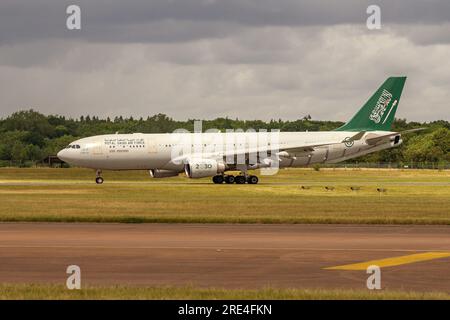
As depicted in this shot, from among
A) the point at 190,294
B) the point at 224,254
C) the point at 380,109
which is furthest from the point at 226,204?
the point at 380,109

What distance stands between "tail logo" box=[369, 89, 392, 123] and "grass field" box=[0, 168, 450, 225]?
13.4m

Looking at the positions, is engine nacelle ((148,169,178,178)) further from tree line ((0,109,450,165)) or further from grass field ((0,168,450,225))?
tree line ((0,109,450,165))

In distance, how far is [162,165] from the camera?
230ft

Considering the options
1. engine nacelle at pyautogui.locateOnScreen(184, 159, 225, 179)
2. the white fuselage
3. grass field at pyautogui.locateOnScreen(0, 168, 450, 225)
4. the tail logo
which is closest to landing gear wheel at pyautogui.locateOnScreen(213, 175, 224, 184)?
the white fuselage

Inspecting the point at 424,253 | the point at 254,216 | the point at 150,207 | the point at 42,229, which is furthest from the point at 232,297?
the point at 150,207

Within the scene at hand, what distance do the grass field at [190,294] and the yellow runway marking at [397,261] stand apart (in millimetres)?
3763

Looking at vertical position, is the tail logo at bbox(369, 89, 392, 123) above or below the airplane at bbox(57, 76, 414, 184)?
above

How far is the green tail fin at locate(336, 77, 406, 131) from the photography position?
75625 millimetres

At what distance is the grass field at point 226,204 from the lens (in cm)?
3638

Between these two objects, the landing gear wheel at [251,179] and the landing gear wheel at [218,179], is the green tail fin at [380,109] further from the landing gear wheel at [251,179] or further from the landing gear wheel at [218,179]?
the landing gear wheel at [218,179]

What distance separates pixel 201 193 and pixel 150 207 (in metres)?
12.7

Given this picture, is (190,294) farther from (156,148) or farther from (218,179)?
(156,148)

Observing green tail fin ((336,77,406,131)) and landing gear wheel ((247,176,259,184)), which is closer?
landing gear wheel ((247,176,259,184))

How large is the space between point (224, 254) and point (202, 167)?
41658 mm
